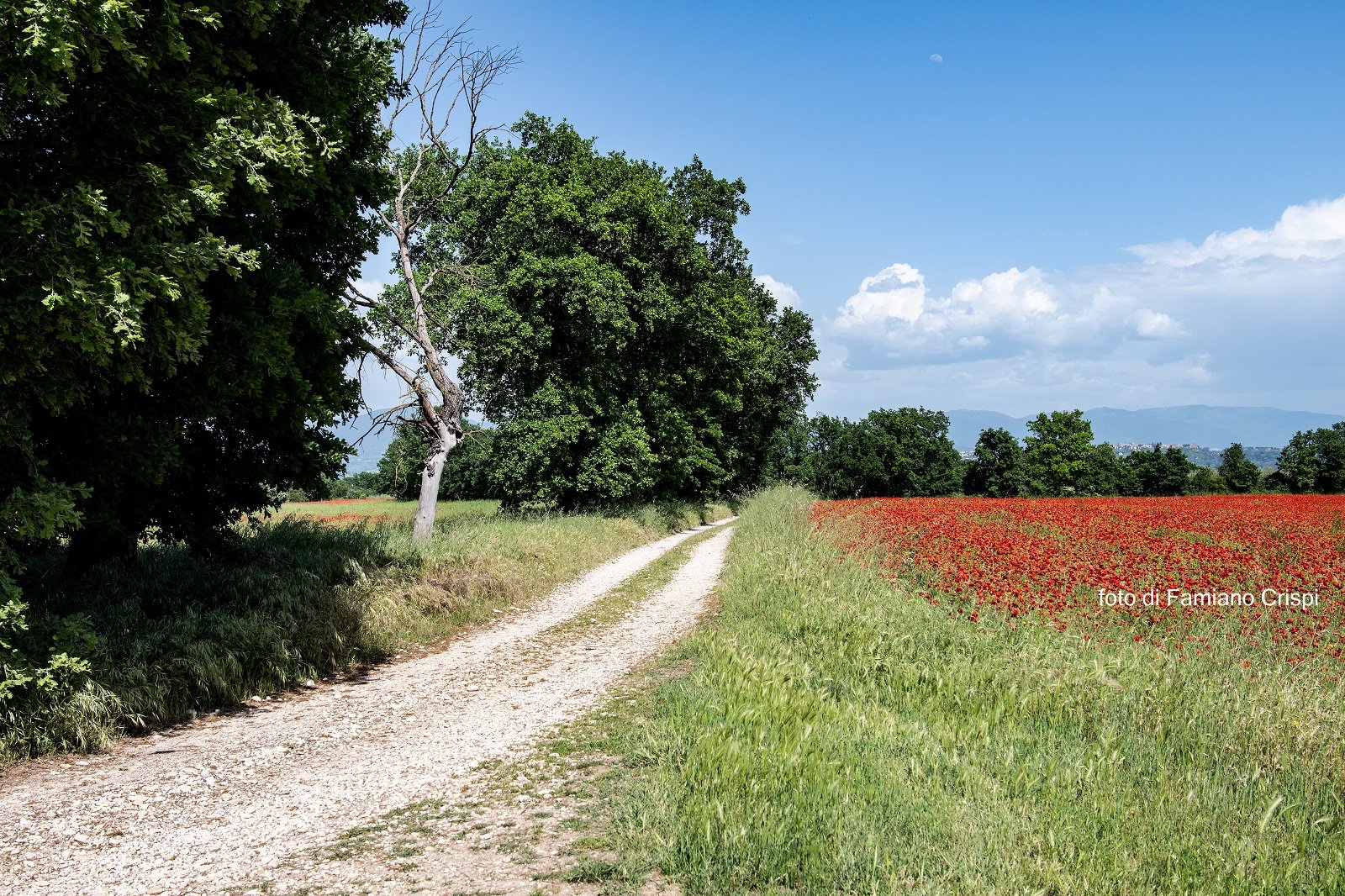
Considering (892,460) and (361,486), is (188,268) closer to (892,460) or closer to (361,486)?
(892,460)

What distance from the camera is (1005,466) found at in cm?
7312

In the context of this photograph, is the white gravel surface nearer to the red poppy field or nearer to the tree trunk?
the red poppy field

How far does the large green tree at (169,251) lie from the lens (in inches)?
218

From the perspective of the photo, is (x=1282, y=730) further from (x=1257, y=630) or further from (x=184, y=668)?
(x=184, y=668)

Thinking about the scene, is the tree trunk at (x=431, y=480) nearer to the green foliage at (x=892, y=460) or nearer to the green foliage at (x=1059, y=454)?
the green foliage at (x=892, y=460)

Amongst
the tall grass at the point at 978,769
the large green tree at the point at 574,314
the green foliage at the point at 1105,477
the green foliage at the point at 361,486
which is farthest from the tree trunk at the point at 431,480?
the green foliage at the point at 1105,477

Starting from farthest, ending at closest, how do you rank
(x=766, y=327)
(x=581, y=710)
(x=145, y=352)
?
(x=766, y=327), (x=581, y=710), (x=145, y=352)

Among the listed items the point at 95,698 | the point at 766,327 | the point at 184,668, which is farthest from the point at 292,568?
the point at 766,327

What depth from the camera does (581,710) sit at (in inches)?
282

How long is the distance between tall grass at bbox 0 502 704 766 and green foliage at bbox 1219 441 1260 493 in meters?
76.3

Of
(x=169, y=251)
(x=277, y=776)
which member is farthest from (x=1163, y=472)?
(x=169, y=251)

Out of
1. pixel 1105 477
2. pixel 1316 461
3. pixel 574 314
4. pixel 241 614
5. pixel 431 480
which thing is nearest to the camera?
pixel 241 614

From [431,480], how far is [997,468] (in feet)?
232

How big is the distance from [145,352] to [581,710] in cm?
566
